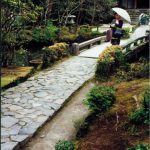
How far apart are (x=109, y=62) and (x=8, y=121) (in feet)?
18.3

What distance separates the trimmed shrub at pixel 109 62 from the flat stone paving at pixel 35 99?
2.20ft

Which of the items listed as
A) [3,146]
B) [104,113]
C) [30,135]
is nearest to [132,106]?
[104,113]

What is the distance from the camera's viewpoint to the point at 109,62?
1328 cm

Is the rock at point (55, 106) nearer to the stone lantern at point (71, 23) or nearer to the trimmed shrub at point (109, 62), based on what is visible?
the trimmed shrub at point (109, 62)

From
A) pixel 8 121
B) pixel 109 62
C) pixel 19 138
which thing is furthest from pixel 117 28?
pixel 19 138

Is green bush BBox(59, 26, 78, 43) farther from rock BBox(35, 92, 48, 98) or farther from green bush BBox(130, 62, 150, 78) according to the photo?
rock BBox(35, 92, 48, 98)

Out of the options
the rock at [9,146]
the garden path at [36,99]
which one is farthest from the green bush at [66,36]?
the rock at [9,146]

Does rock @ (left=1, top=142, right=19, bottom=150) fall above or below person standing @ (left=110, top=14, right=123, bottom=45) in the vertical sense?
below

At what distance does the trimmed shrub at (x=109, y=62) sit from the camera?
13305mm

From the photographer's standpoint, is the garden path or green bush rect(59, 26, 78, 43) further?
green bush rect(59, 26, 78, 43)

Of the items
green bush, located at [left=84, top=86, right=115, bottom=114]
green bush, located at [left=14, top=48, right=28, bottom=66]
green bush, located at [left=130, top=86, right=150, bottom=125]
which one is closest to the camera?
green bush, located at [left=130, top=86, right=150, bottom=125]

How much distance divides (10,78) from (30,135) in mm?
4751

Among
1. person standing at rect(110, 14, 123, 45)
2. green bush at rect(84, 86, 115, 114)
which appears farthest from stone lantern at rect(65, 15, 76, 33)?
green bush at rect(84, 86, 115, 114)

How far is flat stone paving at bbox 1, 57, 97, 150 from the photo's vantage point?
8.38 metres
